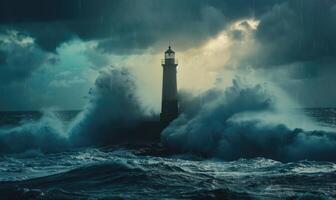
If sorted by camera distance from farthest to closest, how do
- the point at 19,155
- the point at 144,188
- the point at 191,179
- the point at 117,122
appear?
1. the point at 117,122
2. the point at 19,155
3. the point at 191,179
4. the point at 144,188

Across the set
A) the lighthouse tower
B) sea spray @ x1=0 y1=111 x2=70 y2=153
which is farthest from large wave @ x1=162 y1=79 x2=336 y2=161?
sea spray @ x1=0 y1=111 x2=70 y2=153

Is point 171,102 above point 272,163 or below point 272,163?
above

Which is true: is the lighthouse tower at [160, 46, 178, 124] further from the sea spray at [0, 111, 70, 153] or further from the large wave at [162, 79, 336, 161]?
the sea spray at [0, 111, 70, 153]

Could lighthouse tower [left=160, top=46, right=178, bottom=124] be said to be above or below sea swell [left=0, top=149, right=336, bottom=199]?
above

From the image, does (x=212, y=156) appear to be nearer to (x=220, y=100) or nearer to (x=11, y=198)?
(x=220, y=100)

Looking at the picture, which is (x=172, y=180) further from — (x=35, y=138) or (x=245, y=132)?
(x=35, y=138)

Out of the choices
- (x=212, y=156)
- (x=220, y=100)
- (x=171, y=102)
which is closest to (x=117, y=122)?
(x=171, y=102)
